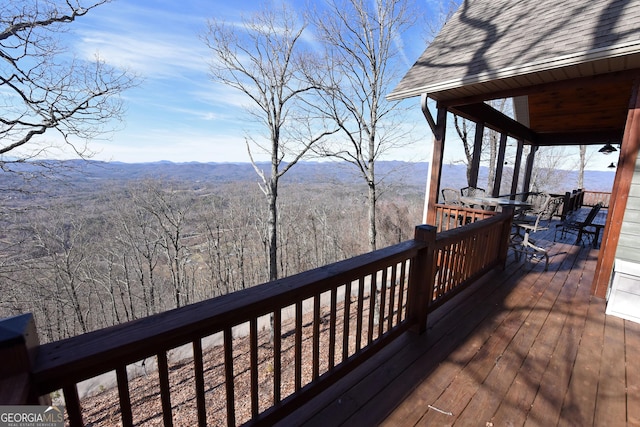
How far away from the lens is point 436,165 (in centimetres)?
480

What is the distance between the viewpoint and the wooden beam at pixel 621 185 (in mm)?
2963

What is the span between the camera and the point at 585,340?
2.44 metres

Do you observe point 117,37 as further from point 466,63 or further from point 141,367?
point 141,367

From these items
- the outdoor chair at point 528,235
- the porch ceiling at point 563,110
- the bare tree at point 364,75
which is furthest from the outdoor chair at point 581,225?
the bare tree at point 364,75

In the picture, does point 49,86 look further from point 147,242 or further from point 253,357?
point 147,242

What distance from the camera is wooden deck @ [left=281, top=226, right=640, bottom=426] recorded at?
1646 mm

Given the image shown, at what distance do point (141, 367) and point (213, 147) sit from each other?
13.6 meters

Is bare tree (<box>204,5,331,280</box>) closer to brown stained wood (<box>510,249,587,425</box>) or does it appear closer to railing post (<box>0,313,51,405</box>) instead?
brown stained wood (<box>510,249,587,425</box>)

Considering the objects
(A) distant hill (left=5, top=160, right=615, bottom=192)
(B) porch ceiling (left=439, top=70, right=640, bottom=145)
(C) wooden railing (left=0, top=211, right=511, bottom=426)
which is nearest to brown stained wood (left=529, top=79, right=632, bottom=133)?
(B) porch ceiling (left=439, top=70, right=640, bottom=145)

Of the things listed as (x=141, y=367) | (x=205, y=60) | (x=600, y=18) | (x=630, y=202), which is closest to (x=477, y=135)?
(x=600, y=18)

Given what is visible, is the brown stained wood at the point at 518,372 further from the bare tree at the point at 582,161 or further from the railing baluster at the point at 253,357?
the bare tree at the point at 582,161

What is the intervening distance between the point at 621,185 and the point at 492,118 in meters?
3.26

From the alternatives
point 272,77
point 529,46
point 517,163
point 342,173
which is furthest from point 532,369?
point 342,173

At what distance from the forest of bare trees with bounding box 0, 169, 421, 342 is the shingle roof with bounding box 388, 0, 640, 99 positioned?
736 centimetres
